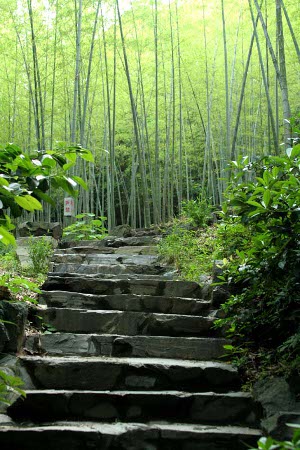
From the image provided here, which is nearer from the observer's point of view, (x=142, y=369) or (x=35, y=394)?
(x=35, y=394)

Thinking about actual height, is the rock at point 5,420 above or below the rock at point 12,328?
below

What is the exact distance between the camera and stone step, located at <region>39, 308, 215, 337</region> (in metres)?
2.96

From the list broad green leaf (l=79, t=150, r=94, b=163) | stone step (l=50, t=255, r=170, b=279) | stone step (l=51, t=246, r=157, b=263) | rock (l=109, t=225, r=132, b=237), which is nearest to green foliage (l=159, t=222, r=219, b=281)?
stone step (l=50, t=255, r=170, b=279)

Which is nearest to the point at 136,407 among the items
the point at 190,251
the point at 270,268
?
the point at 270,268

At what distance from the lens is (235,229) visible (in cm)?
362

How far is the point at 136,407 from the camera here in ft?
7.23

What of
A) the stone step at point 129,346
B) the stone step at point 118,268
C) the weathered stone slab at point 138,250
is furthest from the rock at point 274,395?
the weathered stone slab at point 138,250

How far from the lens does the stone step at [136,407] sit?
216 cm

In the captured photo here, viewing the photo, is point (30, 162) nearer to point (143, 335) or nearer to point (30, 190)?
point (30, 190)

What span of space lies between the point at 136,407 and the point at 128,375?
24 cm

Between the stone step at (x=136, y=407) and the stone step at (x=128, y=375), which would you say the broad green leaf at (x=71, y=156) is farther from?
the stone step at (x=128, y=375)

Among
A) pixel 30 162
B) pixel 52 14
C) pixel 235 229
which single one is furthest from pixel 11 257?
pixel 52 14

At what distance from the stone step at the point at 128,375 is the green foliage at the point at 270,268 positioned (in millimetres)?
263

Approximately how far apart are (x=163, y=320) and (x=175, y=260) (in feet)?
4.89
